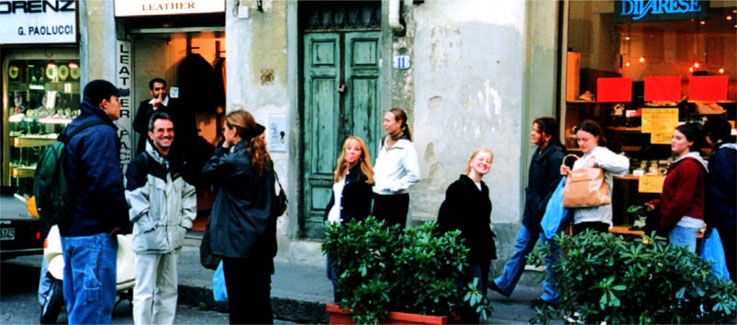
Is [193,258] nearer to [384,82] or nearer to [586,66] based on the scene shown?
[384,82]

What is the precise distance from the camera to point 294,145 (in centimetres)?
1112

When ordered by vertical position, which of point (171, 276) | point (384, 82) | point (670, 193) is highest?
point (384, 82)

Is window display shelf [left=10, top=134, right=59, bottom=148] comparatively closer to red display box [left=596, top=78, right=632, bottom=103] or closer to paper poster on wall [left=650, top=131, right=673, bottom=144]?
red display box [left=596, top=78, right=632, bottom=103]

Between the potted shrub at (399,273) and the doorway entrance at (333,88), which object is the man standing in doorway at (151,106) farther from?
the potted shrub at (399,273)

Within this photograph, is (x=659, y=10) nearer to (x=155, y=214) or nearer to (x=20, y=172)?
(x=155, y=214)

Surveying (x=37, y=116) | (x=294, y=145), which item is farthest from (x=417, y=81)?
(x=37, y=116)

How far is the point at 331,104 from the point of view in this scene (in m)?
11.0

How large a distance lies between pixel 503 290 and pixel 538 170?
1.20 meters

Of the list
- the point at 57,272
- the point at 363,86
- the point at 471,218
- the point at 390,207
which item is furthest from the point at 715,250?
the point at 57,272

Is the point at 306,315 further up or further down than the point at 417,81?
further down

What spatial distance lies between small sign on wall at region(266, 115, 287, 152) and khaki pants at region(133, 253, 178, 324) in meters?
4.06

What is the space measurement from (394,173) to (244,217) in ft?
8.14

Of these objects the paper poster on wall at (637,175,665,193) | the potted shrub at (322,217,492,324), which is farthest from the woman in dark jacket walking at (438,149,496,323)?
the paper poster on wall at (637,175,665,193)

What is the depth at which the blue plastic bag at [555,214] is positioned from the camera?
829 centimetres
